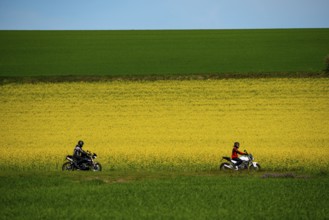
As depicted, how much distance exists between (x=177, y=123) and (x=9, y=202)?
1836 cm

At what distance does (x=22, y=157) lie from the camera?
25.9 metres

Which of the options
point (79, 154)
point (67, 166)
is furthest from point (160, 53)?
point (79, 154)

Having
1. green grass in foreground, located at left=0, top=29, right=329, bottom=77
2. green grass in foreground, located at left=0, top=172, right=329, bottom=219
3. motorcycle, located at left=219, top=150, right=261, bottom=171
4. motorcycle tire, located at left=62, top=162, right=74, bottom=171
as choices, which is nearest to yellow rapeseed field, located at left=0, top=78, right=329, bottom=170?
motorcycle tire, located at left=62, top=162, right=74, bottom=171

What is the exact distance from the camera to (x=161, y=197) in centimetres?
1580

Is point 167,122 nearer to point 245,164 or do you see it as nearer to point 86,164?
point 86,164

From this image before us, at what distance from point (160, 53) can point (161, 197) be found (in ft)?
135

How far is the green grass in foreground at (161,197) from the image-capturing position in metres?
13.8

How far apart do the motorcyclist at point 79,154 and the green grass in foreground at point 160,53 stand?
844 inches

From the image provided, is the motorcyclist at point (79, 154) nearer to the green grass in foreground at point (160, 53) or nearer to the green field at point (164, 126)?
the green field at point (164, 126)

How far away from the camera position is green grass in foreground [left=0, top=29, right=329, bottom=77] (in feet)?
152

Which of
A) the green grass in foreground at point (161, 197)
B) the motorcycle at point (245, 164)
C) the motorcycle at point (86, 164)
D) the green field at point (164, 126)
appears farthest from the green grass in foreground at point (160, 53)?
the green grass in foreground at point (161, 197)

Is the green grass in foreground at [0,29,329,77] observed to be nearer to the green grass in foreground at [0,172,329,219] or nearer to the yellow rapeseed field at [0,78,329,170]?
the yellow rapeseed field at [0,78,329,170]

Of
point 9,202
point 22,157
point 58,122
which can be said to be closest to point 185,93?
point 58,122

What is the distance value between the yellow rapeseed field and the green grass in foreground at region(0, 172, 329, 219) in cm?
509
